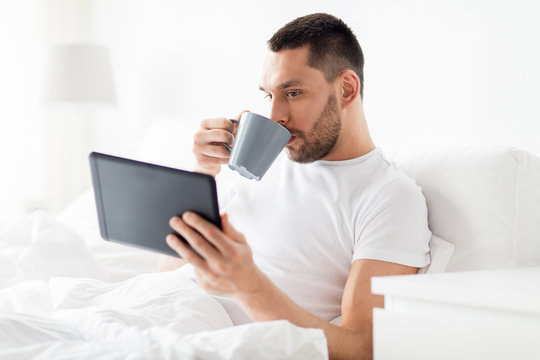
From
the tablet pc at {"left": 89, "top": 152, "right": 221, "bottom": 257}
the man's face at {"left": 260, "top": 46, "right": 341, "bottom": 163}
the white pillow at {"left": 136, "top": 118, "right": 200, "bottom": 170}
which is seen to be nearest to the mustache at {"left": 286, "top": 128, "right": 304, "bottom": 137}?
the man's face at {"left": 260, "top": 46, "right": 341, "bottom": 163}

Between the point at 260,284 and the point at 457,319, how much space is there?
0.92 feet

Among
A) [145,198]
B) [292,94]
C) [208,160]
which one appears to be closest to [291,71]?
[292,94]

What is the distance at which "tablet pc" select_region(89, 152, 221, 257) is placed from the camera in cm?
83

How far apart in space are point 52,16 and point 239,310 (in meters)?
2.46

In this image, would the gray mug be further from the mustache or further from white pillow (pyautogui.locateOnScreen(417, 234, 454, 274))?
white pillow (pyautogui.locateOnScreen(417, 234, 454, 274))

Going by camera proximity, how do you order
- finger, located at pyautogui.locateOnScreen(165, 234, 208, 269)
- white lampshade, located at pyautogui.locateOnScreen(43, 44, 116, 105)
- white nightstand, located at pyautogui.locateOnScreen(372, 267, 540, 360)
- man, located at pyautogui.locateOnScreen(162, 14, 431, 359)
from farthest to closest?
white lampshade, located at pyautogui.locateOnScreen(43, 44, 116, 105) < man, located at pyautogui.locateOnScreen(162, 14, 431, 359) < finger, located at pyautogui.locateOnScreen(165, 234, 208, 269) < white nightstand, located at pyautogui.locateOnScreen(372, 267, 540, 360)

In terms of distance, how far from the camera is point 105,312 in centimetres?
95

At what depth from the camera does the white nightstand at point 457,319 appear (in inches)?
29.3

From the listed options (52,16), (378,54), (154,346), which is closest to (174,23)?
(52,16)

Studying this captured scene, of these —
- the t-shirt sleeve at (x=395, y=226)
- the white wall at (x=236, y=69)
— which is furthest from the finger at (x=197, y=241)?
the white wall at (x=236, y=69)

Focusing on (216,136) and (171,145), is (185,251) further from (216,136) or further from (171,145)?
(171,145)

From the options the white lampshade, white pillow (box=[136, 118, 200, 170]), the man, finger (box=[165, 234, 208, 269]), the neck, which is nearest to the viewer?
finger (box=[165, 234, 208, 269])

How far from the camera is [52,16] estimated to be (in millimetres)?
→ 3148

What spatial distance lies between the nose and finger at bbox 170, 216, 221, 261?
48 cm
